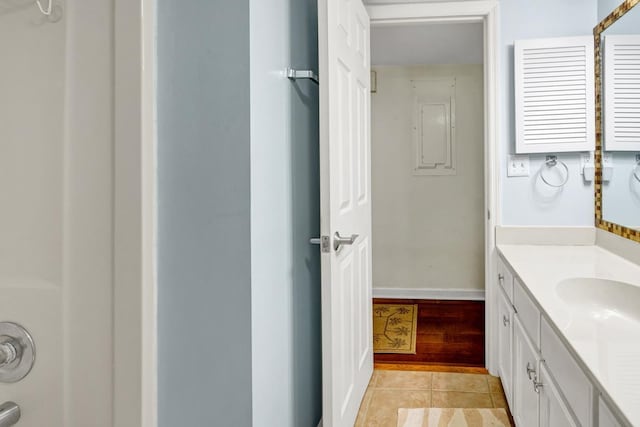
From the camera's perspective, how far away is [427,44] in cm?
398

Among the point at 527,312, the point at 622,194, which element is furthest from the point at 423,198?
the point at 527,312

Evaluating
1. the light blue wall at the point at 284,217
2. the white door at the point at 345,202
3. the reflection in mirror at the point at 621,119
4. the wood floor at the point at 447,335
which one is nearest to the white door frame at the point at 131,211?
the light blue wall at the point at 284,217

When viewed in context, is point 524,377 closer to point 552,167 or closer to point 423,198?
point 552,167

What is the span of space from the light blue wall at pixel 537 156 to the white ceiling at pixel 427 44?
0.73m

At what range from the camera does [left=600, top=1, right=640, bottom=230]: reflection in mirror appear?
6.81 feet

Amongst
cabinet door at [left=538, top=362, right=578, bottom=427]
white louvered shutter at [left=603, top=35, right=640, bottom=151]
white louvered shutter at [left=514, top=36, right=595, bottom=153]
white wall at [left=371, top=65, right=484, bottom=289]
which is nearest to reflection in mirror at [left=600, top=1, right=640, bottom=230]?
white louvered shutter at [left=603, top=35, right=640, bottom=151]

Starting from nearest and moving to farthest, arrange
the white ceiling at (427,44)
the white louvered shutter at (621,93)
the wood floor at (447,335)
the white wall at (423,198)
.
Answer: the white louvered shutter at (621,93) < the wood floor at (447,335) < the white ceiling at (427,44) < the white wall at (423,198)

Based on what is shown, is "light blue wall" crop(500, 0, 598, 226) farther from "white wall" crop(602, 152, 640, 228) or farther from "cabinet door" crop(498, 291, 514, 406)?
"cabinet door" crop(498, 291, 514, 406)

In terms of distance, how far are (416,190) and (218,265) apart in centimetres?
368

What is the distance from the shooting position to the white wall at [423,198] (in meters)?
4.58

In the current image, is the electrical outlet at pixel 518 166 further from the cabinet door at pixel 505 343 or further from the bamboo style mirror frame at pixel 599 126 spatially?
the cabinet door at pixel 505 343

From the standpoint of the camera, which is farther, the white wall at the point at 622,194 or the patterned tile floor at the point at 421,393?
the patterned tile floor at the point at 421,393

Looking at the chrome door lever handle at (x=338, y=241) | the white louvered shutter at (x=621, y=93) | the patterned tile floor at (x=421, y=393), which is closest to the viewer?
the chrome door lever handle at (x=338, y=241)

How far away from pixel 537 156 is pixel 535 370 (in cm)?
142
